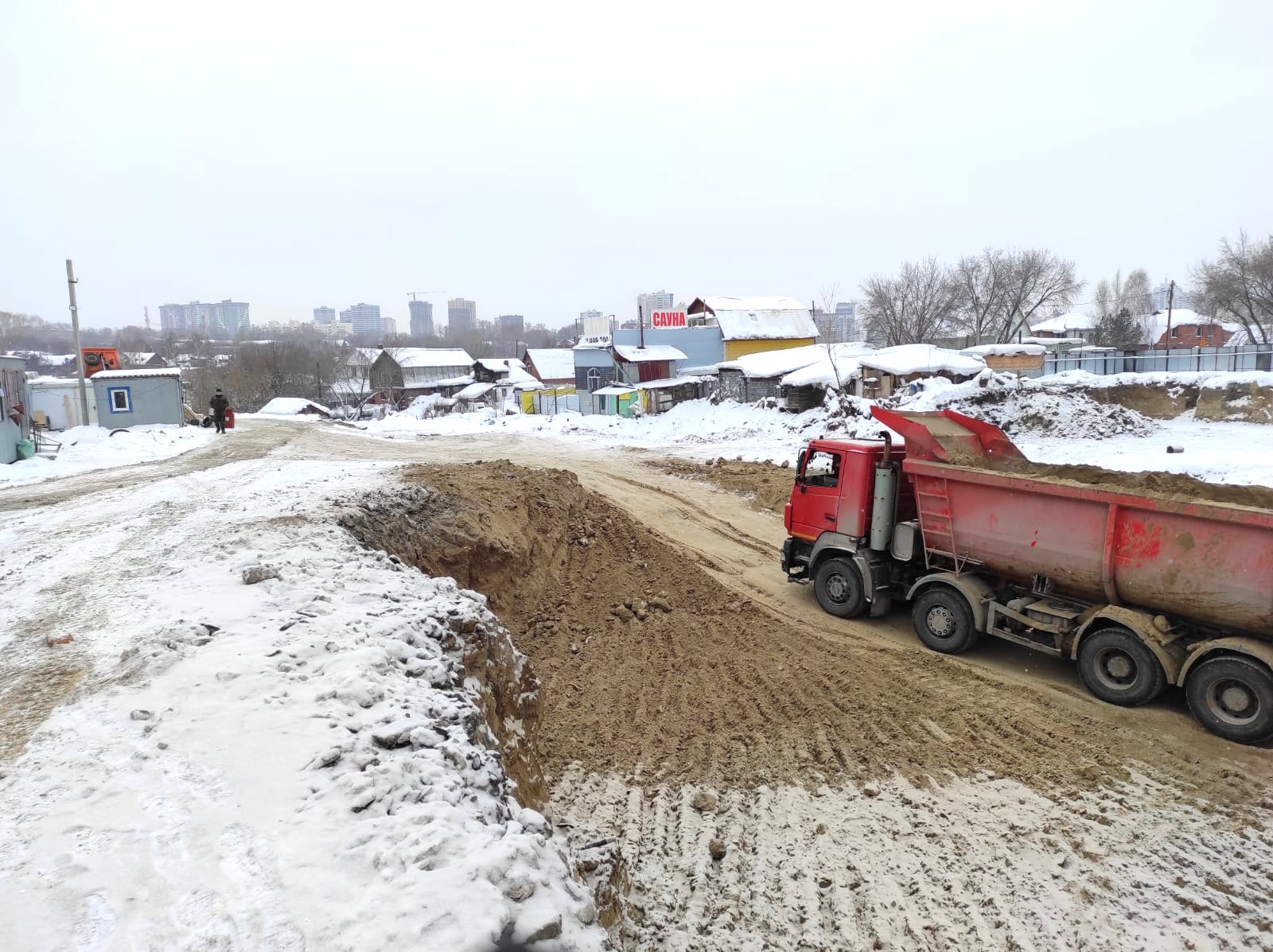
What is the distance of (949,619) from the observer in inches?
371

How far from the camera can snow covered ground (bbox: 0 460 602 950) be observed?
3.03 metres

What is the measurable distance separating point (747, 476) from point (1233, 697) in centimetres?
1494

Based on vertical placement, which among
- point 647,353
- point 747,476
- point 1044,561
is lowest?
point 747,476

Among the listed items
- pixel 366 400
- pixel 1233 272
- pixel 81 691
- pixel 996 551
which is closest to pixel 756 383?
pixel 996 551

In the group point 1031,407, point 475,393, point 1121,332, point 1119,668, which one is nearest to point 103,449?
point 1119,668

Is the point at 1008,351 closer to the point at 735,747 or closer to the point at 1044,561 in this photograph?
the point at 1044,561

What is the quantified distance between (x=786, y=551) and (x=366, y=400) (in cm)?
7152

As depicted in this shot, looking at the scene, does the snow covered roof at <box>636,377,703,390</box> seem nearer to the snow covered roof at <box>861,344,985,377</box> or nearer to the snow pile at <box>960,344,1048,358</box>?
the snow covered roof at <box>861,344,985,377</box>

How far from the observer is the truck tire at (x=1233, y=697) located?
22.6 ft

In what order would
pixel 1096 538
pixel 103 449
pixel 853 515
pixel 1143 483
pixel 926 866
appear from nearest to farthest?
pixel 926 866 < pixel 1096 538 < pixel 1143 483 < pixel 853 515 < pixel 103 449

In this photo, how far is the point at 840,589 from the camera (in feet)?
35.2

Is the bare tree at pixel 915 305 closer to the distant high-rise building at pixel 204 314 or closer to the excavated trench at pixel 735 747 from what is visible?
the excavated trench at pixel 735 747

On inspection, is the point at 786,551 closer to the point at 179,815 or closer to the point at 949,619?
the point at 949,619

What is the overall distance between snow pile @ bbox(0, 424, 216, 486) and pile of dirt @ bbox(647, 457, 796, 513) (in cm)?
1506
